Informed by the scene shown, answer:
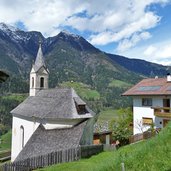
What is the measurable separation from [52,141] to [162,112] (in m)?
13.8

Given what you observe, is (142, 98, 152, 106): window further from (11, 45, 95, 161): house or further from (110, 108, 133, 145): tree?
(11, 45, 95, 161): house

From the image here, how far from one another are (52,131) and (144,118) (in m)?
13.5

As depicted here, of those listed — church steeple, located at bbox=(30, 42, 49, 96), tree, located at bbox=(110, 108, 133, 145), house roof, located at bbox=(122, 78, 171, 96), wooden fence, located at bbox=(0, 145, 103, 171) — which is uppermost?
church steeple, located at bbox=(30, 42, 49, 96)

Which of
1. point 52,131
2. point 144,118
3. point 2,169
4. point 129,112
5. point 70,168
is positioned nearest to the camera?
point 70,168

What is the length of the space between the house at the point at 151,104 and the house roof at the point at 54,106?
23.6 feet

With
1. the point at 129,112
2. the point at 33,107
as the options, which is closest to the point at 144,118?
the point at 129,112

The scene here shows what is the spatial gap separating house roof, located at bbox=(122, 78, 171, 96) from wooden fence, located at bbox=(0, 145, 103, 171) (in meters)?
14.1

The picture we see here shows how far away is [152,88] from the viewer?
38250mm

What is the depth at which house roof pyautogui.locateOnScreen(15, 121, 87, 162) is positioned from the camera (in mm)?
28764

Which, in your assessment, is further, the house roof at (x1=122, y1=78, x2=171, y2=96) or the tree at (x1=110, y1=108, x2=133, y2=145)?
the house roof at (x1=122, y1=78, x2=171, y2=96)

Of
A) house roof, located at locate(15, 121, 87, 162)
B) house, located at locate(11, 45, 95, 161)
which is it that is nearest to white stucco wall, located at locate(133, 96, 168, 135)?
house, located at locate(11, 45, 95, 161)

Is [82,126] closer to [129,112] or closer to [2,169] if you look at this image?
[2,169]

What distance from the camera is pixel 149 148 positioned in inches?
445

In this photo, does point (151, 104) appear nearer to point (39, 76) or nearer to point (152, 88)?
point (152, 88)
